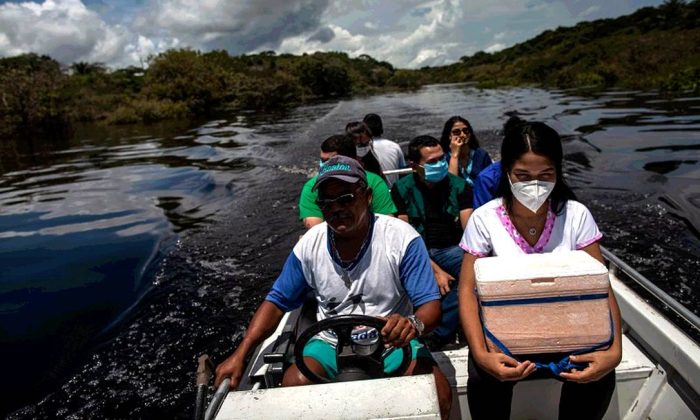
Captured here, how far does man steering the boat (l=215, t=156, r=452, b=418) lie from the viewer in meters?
2.00

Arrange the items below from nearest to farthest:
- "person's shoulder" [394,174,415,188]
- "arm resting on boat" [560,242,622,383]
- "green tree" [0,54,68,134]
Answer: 1. "arm resting on boat" [560,242,622,383]
2. "person's shoulder" [394,174,415,188]
3. "green tree" [0,54,68,134]

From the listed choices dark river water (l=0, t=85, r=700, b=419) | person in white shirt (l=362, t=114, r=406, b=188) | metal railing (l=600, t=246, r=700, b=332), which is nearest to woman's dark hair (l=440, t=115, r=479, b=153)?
person in white shirt (l=362, t=114, r=406, b=188)

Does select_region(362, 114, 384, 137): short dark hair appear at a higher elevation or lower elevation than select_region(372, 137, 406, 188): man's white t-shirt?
higher

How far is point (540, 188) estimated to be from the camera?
189cm

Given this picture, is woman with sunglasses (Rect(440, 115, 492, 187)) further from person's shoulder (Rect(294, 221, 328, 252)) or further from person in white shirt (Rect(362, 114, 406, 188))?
person's shoulder (Rect(294, 221, 328, 252))

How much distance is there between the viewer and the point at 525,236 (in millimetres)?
Result: 2006

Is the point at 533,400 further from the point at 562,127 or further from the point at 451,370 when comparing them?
the point at 562,127

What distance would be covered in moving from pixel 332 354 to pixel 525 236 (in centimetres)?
109

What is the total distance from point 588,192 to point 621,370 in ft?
19.9

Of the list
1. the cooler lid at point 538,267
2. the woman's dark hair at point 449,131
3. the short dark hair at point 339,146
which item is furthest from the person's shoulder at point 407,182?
the cooler lid at point 538,267

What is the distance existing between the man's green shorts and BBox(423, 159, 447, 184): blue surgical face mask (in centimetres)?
152

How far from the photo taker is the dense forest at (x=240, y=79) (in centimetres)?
2527

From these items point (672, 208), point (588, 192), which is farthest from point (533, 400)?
point (588, 192)

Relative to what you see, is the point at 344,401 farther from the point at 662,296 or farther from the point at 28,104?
the point at 28,104
